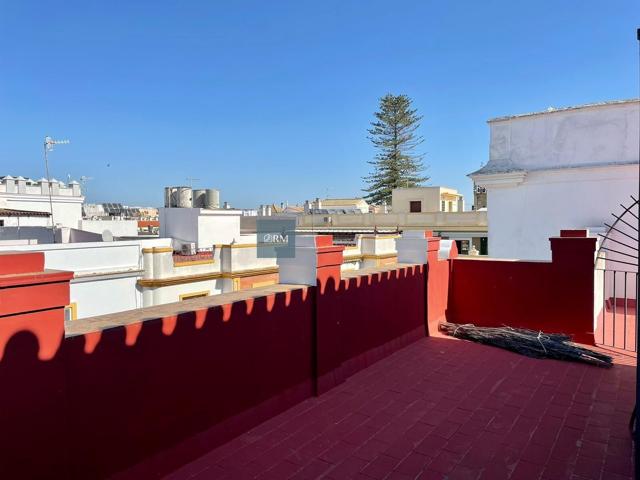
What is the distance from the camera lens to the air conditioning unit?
650 inches

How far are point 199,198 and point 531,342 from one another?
15.1m

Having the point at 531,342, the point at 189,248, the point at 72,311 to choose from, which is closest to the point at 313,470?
the point at 531,342

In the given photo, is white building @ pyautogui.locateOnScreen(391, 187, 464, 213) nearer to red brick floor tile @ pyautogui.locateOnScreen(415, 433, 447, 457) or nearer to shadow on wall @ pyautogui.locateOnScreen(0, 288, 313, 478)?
shadow on wall @ pyautogui.locateOnScreen(0, 288, 313, 478)

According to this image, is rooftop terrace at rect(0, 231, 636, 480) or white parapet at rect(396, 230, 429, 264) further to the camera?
white parapet at rect(396, 230, 429, 264)

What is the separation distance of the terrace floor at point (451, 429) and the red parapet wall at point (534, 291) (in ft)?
4.00

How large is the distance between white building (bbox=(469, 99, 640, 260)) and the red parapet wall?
3.58 metres

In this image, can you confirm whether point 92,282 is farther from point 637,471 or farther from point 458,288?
point 637,471

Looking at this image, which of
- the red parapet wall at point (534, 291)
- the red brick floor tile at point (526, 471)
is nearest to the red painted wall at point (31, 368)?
the red brick floor tile at point (526, 471)

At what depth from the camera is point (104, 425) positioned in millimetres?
3059

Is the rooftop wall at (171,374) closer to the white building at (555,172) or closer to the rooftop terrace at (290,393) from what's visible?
the rooftop terrace at (290,393)

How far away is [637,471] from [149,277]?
40.0 feet

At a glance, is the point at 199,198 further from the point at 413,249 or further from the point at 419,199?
the point at 419,199

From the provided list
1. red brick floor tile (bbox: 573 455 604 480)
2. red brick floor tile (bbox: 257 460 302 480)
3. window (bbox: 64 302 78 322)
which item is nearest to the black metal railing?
red brick floor tile (bbox: 573 455 604 480)

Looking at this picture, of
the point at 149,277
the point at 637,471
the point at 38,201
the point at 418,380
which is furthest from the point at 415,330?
the point at 38,201
